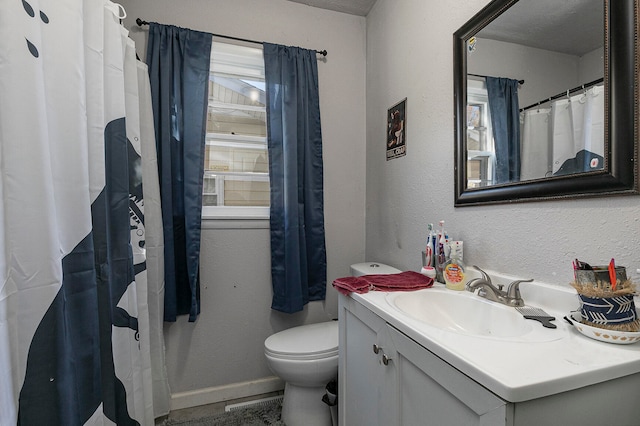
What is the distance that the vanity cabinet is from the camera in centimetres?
47

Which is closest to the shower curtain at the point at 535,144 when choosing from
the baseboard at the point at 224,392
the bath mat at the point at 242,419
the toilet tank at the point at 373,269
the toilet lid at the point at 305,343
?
the toilet tank at the point at 373,269

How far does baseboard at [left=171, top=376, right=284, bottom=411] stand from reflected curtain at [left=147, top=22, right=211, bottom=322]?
0.48m

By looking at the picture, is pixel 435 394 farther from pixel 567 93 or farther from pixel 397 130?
pixel 397 130

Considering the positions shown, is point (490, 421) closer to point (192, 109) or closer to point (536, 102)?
point (536, 102)

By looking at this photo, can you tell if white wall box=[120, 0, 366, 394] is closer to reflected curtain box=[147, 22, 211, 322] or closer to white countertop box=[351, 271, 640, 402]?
reflected curtain box=[147, 22, 211, 322]

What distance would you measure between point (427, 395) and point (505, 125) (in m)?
0.91

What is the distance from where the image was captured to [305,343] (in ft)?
4.55

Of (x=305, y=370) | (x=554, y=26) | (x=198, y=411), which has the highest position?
(x=554, y=26)

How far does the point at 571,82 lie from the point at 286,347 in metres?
1.47

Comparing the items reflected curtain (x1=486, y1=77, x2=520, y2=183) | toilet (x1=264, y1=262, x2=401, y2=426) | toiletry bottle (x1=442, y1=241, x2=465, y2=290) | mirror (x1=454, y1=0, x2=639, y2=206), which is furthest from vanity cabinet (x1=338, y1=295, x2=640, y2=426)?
reflected curtain (x1=486, y1=77, x2=520, y2=183)

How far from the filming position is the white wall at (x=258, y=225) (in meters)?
1.63

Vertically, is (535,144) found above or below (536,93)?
below

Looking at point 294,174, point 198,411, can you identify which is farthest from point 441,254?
point 198,411

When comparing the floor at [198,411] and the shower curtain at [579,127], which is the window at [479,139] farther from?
the floor at [198,411]
